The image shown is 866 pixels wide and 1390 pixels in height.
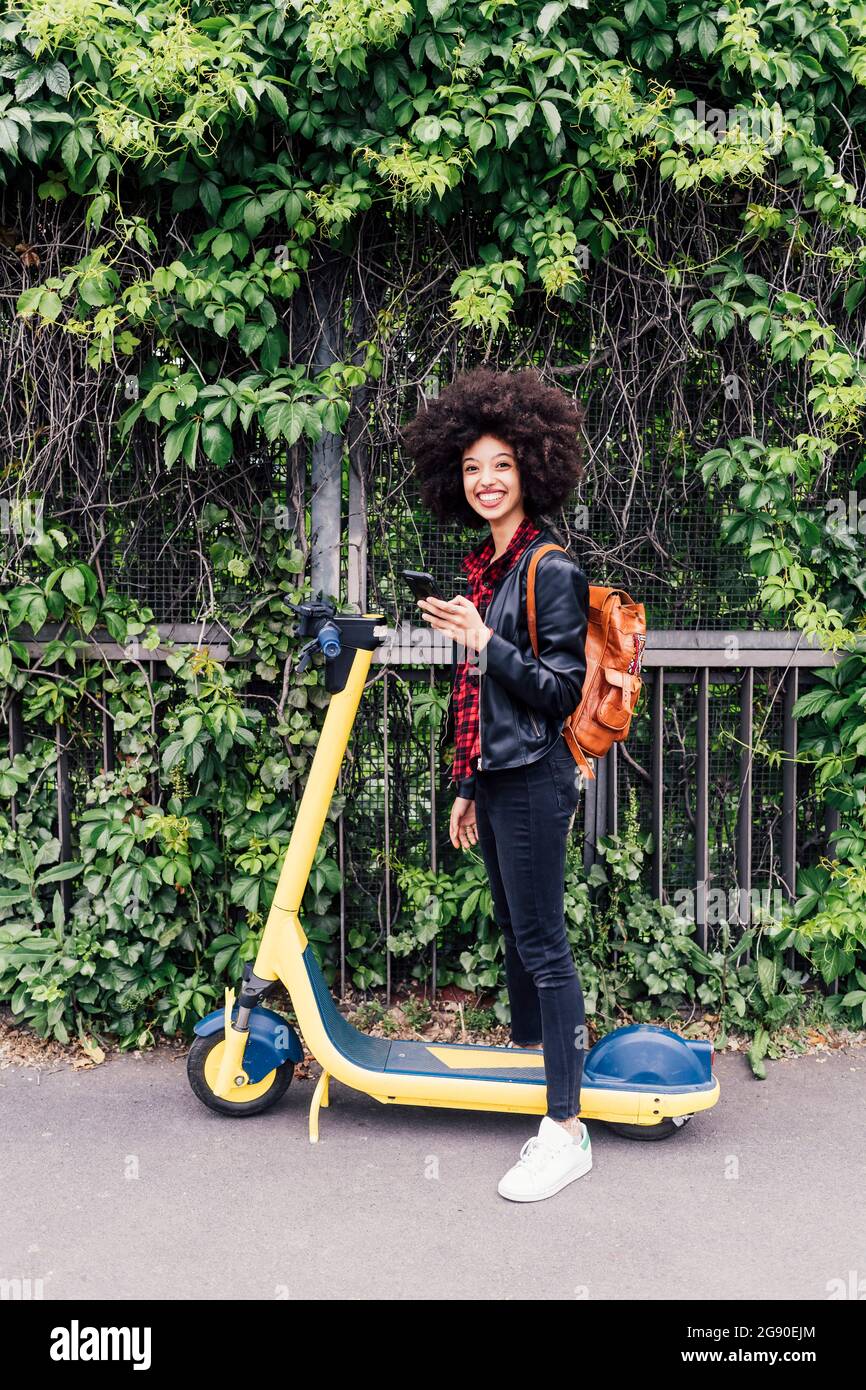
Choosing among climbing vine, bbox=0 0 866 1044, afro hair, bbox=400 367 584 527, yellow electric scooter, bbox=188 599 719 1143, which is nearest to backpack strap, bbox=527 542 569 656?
afro hair, bbox=400 367 584 527

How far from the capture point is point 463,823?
3.18m

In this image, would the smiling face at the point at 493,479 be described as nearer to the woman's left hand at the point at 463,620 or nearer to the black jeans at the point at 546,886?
the woman's left hand at the point at 463,620

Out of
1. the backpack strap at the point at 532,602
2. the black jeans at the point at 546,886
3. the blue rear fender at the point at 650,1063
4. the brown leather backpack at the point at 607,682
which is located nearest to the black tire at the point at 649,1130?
the blue rear fender at the point at 650,1063

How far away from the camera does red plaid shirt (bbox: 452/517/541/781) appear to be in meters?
2.86

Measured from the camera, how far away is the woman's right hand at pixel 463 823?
315cm

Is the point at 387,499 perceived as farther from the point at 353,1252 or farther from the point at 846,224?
the point at 353,1252

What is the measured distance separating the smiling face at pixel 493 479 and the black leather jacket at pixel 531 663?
132 mm

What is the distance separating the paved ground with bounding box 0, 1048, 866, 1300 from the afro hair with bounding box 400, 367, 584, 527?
1.80m

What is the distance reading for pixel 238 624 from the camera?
3.59 metres

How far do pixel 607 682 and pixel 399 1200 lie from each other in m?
1.44

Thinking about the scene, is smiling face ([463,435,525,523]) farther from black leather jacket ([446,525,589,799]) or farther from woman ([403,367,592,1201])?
black leather jacket ([446,525,589,799])

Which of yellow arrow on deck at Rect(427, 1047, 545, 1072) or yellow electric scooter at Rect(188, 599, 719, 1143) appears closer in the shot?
yellow electric scooter at Rect(188, 599, 719, 1143)

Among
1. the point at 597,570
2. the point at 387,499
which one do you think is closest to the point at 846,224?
the point at 597,570

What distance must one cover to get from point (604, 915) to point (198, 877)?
140 cm
